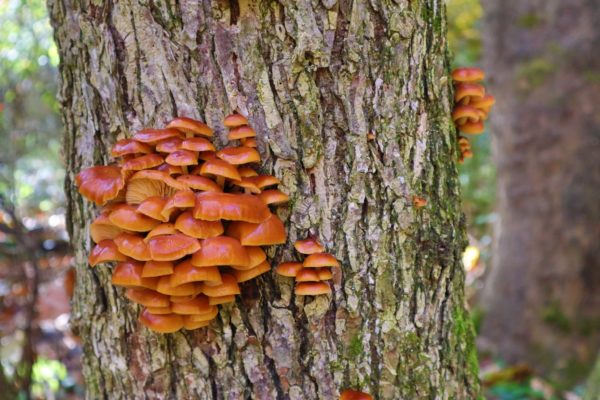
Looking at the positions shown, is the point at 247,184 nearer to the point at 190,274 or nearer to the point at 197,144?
the point at 197,144

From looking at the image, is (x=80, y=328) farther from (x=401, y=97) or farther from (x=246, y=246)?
(x=401, y=97)

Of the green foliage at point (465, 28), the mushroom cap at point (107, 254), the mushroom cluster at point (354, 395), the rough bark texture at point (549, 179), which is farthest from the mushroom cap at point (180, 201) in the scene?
the green foliage at point (465, 28)

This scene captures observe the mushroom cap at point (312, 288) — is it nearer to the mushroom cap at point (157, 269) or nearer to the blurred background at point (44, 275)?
the mushroom cap at point (157, 269)

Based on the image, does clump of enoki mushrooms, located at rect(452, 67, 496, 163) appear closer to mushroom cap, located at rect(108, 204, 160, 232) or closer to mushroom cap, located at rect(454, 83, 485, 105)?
mushroom cap, located at rect(454, 83, 485, 105)

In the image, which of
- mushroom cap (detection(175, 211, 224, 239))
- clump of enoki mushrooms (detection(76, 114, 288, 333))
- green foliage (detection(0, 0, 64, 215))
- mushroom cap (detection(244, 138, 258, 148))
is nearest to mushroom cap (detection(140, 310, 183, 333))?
clump of enoki mushrooms (detection(76, 114, 288, 333))

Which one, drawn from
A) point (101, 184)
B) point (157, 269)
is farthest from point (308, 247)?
point (101, 184)

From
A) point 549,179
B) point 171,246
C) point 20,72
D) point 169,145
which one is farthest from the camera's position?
point 549,179

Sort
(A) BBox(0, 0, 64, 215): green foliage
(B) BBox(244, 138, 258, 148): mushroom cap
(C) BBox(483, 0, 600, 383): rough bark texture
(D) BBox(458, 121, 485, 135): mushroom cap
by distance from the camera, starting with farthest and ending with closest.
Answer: (C) BBox(483, 0, 600, 383): rough bark texture → (A) BBox(0, 0, 64, 215): green foliage → (D) BBox(458, 121, 485, 135): mushroom cap → (B) BBox(244, 138, 258, 148): mushroom cap
